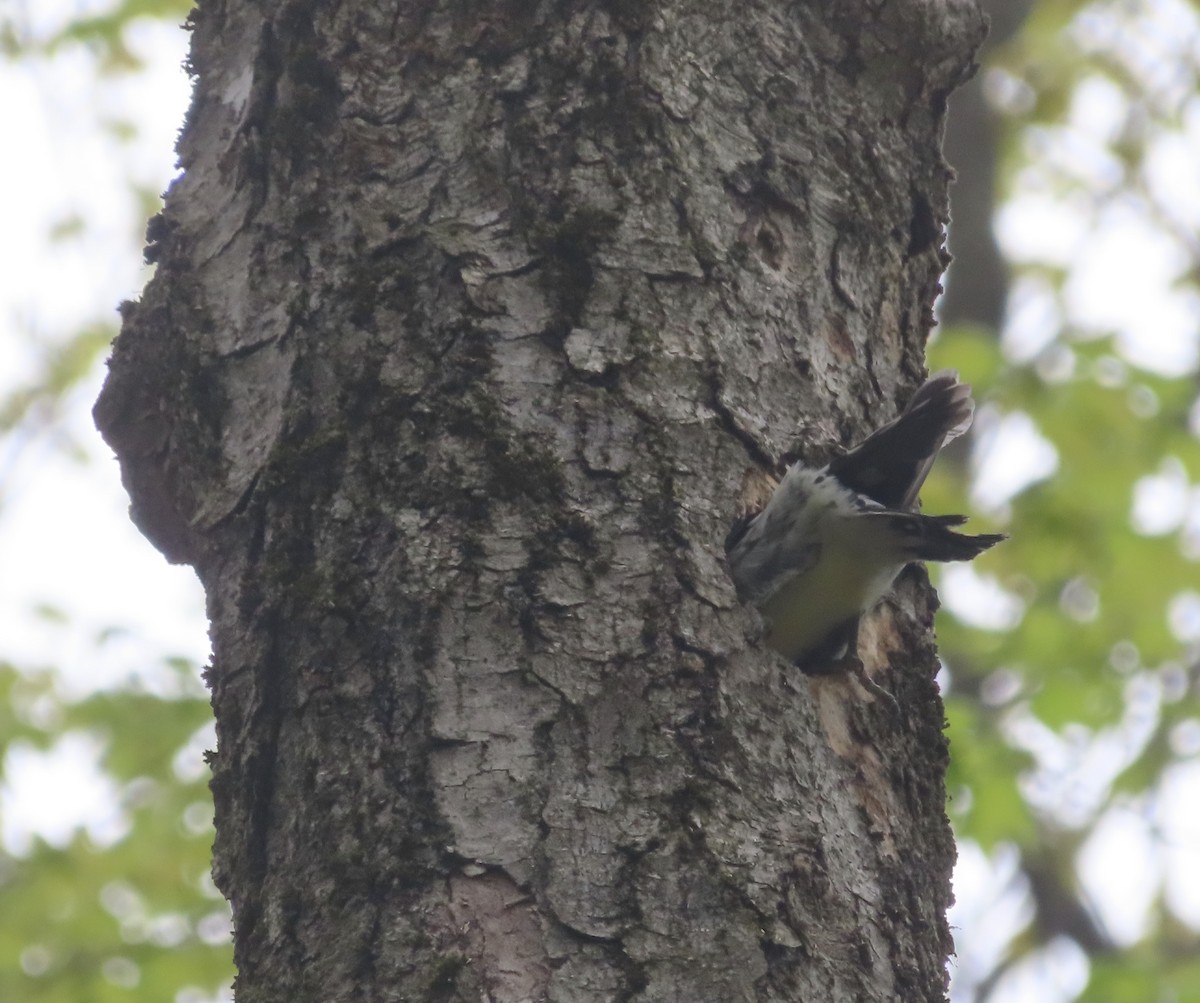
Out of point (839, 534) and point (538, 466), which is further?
point (839, 534)

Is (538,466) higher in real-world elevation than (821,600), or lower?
higher

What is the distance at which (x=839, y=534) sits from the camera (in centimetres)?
203

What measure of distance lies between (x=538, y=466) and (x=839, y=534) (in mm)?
529

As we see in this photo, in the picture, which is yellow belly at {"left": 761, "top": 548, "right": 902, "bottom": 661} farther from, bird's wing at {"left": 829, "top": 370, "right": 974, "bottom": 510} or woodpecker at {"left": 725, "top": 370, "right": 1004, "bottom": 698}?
bird's wing at {"left": 829, "top": 370, "right": 974, "bottom": 510}

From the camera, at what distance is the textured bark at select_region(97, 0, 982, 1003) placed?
1.57 m

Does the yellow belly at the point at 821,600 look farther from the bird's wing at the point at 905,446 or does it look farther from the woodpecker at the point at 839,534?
the bird's wing at the point at 905,446

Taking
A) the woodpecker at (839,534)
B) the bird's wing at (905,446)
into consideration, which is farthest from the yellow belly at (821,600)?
the bird's wing at (905,446)

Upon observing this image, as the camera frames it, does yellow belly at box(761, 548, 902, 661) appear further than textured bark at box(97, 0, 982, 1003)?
Yes

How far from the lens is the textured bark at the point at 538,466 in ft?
5.14

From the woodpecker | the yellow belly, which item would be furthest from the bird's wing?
the yellow belly

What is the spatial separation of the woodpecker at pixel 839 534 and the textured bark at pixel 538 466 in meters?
0.07

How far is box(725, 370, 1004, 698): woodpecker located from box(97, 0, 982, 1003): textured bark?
0.07m

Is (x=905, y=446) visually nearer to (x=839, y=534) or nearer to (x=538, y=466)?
(x=839, y=534)

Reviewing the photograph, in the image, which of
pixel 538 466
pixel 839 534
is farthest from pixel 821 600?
pixel 538 466
